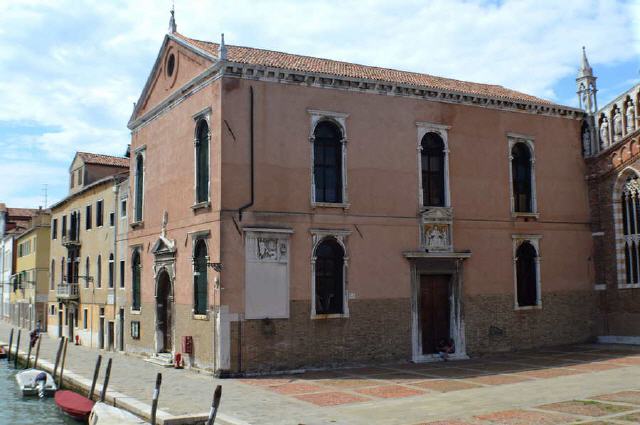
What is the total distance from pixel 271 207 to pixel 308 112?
2886mm

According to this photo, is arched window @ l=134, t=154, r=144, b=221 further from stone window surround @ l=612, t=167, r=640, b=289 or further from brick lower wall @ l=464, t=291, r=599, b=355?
stone window surround @ l=612, t=167, r=640, b=289

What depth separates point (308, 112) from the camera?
18281mm

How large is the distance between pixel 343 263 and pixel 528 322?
22.8ft

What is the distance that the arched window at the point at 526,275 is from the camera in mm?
21312

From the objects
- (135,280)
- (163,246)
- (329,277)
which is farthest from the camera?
(135,280)

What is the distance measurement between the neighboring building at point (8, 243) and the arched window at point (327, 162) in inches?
1526

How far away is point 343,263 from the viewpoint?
60.2ft

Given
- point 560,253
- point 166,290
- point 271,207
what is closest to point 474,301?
point 560,253

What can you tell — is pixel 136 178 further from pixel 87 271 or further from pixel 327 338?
pixel 327 338

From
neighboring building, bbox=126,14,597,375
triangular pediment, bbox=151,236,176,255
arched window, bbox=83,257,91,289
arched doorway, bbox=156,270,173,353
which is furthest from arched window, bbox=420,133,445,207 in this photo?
arched window, bbox=83,257,91,289

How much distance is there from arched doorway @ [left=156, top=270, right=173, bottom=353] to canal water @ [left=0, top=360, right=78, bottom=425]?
3995mm

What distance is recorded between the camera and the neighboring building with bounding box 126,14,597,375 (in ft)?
56.9

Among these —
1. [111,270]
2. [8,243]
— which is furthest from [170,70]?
[8,243]

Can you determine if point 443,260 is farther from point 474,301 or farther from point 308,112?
point 308,112
